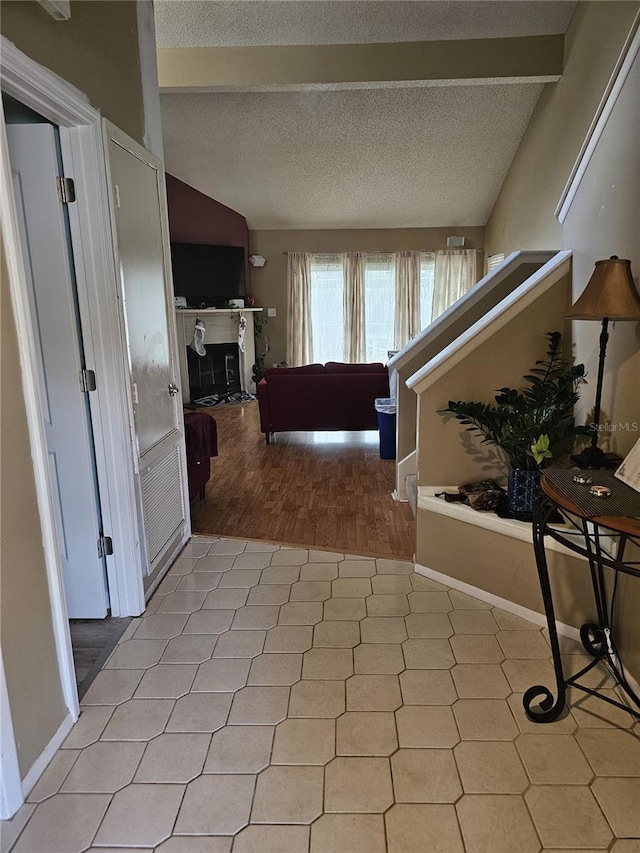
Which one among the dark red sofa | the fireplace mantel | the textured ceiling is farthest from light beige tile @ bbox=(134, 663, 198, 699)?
the fireplace mantel

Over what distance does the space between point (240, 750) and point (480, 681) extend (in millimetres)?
857

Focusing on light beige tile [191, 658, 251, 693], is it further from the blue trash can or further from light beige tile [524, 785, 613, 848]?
the blue trash can

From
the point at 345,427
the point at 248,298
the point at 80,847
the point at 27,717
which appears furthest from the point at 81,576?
the point at 248,298

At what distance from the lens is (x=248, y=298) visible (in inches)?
325

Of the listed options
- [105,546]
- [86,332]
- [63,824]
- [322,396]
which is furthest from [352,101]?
[63,824]

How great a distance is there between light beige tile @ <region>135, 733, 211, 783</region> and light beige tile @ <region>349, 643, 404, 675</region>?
609 millimetres

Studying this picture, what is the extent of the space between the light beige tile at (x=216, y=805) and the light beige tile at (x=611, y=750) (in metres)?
0.99

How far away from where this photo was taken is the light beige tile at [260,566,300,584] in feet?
8.55

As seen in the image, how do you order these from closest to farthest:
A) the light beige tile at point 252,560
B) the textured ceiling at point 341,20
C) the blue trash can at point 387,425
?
the light beige tile at point 252,560
the textured ceiling at point 341,20
the blue trash can at point 387,425

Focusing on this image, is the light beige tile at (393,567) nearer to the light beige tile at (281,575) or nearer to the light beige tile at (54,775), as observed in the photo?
the light beige tile at (281,575)

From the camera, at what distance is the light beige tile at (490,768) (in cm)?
146

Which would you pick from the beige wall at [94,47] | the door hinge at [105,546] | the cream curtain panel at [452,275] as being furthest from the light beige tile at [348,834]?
the cream curtain panel at [452,275]

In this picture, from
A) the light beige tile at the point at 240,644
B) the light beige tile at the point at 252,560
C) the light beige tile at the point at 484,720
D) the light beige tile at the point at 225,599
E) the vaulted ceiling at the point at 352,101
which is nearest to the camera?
the light beige tile at the point at 484,720

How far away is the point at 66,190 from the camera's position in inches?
77.7
